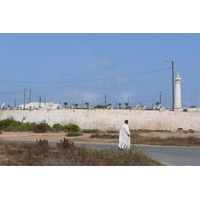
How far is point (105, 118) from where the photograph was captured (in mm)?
38594

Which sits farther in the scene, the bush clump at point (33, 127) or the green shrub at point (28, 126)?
the green shrub at point (28, 126)

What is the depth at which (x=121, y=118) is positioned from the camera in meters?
38.4

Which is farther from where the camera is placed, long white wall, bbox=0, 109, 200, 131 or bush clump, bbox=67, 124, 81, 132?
long white wall, bbox=0, 109, 200, 131

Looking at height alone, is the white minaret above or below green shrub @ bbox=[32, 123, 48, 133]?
above

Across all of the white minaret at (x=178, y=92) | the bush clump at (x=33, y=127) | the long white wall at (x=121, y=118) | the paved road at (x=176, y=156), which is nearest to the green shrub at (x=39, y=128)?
the bush clump at (x=33, y=127)

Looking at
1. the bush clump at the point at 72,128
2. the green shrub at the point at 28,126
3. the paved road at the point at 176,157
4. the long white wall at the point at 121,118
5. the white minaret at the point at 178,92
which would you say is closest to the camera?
the paved road at the point at 176,157

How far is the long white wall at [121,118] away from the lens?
3850 centimetres

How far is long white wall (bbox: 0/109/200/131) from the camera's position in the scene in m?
38.5

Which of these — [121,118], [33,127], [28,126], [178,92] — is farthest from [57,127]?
[178,92]

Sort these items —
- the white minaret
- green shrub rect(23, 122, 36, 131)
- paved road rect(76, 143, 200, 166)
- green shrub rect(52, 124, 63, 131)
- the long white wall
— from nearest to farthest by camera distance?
paved road rect(76, 143, 200, 166), green shrub rect(52, 124, 63, 131), green shrub rect(23, 122, 36, 131), the long white wall, the white minaret

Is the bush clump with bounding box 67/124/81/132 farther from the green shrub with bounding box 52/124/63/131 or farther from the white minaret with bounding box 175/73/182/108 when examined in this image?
the white minaret with bounding box 175/73/182/108

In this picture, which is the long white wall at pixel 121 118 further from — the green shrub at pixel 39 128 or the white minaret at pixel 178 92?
the white minaret at pixel 178 92

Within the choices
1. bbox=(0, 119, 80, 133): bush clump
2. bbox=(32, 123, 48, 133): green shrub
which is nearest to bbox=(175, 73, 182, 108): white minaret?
bbox=(0, 119, 80, 133): bush clump
